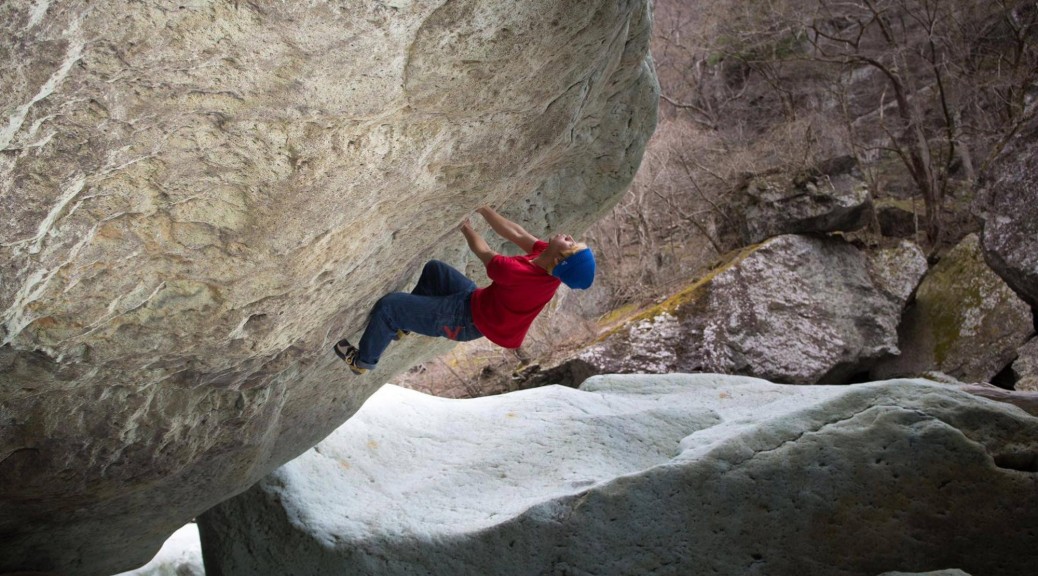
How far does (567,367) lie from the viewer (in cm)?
993

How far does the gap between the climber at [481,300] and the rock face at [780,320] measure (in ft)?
17.3

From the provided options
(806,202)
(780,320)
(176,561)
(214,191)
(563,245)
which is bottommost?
(176,561)

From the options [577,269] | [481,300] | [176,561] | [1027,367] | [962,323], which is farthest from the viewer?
[962,323]

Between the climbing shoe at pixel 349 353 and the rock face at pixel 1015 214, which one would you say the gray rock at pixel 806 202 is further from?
the climbing shoe at pixel 349 353

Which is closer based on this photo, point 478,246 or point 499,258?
point 499,258

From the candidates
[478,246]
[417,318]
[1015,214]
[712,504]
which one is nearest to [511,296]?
[478,246]

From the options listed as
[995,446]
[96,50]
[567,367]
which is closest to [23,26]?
[96,50]

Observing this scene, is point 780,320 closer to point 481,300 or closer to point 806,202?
point 806,202

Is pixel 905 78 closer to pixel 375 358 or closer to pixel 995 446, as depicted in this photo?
pixel 995 446

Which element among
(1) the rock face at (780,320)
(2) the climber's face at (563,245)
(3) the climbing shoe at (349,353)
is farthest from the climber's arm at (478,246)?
(1) the rock face at (780,320)

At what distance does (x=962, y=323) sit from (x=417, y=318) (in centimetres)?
764

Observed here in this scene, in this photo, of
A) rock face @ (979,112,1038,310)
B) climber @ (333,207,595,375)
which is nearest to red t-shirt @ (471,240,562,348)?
climber @ (333,207,595,375)

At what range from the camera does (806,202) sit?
1030 cm

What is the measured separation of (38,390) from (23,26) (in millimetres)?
1799
